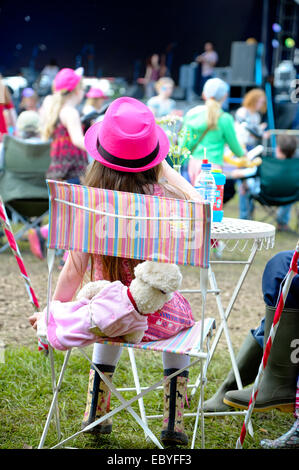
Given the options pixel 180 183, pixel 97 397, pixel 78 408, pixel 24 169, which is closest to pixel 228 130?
pixel 24 169

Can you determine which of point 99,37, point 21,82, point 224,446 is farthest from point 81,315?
point 99,37

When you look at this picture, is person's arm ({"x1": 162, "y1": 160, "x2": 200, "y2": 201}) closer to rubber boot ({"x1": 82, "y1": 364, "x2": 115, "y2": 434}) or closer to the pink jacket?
the pink jacket

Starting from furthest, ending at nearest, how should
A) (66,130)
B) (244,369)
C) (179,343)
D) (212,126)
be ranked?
1. (66,130)
2. (212,126)
3. (244,369)
4. (179,343)

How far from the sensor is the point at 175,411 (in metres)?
2.10

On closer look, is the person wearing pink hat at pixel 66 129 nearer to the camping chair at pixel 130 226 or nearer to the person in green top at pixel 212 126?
the person in green top at pixel 212 126

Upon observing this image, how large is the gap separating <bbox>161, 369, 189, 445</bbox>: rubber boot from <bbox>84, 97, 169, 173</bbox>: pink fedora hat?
71 centimetres

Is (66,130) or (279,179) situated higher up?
(66,130)

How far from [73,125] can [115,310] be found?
3354 millimetres

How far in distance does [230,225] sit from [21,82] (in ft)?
46.3

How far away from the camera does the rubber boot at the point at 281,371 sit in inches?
82.7

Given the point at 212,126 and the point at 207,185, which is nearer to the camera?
the point at 207,185

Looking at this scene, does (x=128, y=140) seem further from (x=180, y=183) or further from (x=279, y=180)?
(x=279, y=180)

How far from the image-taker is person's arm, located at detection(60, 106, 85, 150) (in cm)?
495

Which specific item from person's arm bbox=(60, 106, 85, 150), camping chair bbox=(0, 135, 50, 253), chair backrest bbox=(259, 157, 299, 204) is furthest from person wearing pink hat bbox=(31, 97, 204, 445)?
chair backrest bbox=(259, 157, 299, 204)
